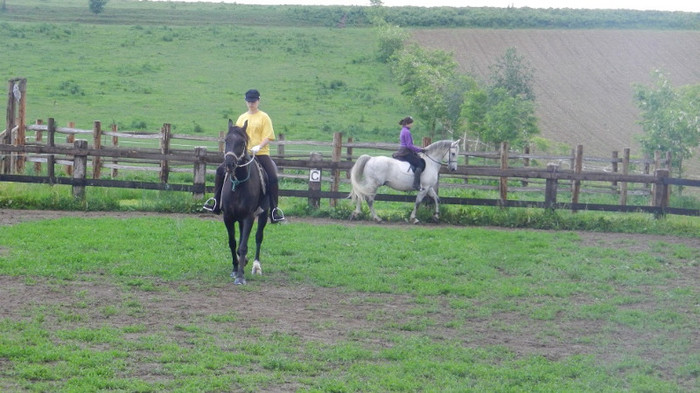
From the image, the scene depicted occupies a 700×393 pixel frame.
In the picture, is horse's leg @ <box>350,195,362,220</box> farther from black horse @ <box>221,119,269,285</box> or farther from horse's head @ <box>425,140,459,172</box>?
black horse @ <box>221,119,269,285</box>

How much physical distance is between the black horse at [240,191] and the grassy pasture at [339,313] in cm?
42

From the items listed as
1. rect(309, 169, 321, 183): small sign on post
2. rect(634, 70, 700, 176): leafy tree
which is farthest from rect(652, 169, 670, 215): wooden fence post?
rect(634, 70, 700, 176): leafy tree

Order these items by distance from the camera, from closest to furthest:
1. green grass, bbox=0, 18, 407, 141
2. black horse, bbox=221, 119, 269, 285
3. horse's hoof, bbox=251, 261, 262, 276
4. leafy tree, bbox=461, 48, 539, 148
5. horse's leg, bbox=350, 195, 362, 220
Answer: black horse, bbox=221, 119, 269, 285 → horse's hoof, bbox=251, 261, 262, 276 → horse's leg, bbox=350, 195, 362, 220 → leafy tree, bbox=461, 48, 539, 148 → green grass, bbox=0, 18, 407, 141

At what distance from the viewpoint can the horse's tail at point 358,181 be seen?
1762 centimetres

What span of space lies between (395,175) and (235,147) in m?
7.81

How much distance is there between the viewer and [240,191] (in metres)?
11.2

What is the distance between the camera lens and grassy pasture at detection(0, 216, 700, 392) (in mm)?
7004

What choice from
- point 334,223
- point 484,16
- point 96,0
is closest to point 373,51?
point 484,16

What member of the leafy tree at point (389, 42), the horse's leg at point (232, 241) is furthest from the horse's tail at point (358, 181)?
the leafy tree at point (389, 42)

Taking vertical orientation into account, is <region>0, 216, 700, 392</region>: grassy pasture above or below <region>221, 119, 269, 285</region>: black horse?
below

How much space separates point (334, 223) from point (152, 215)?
11.4 feet

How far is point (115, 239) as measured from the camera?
43.2 feet

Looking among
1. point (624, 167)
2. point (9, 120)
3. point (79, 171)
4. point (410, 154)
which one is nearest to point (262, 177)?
point (410, 154)

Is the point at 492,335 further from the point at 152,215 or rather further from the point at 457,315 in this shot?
the point at 152,215
